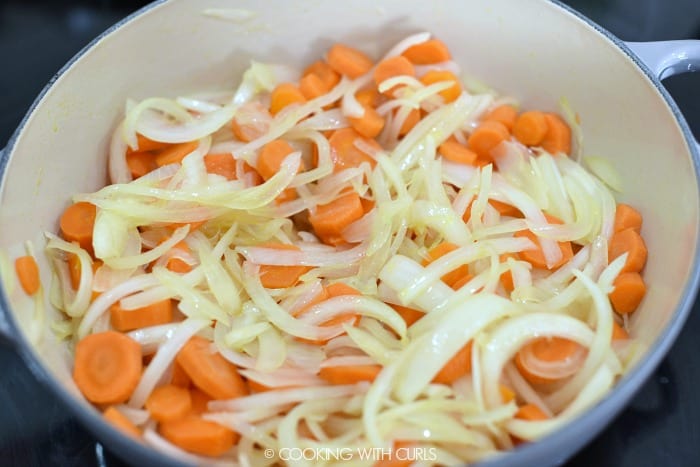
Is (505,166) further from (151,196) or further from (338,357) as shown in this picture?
(151,196)

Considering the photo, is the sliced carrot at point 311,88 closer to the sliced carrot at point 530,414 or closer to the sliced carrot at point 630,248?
the sliced carrot at point 630,248

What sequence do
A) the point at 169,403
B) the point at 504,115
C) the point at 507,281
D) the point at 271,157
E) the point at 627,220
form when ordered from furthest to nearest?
the point at 504,115
the point at 271,157
the point at 627,220
the point at 507,281
the point at 169,403

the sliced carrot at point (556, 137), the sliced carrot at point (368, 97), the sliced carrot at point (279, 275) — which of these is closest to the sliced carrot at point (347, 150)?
the sliced carrot at point (368, 97)

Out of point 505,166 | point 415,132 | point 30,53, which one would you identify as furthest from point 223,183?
point 30,53

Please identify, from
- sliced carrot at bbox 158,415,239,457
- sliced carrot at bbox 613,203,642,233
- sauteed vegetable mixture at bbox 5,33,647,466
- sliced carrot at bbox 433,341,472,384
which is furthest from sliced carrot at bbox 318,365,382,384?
sliced carrot at bbox 613,203,642,233

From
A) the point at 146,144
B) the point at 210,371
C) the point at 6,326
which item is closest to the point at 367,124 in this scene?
the point at 146,144

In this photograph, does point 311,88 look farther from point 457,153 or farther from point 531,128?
point 531,128
